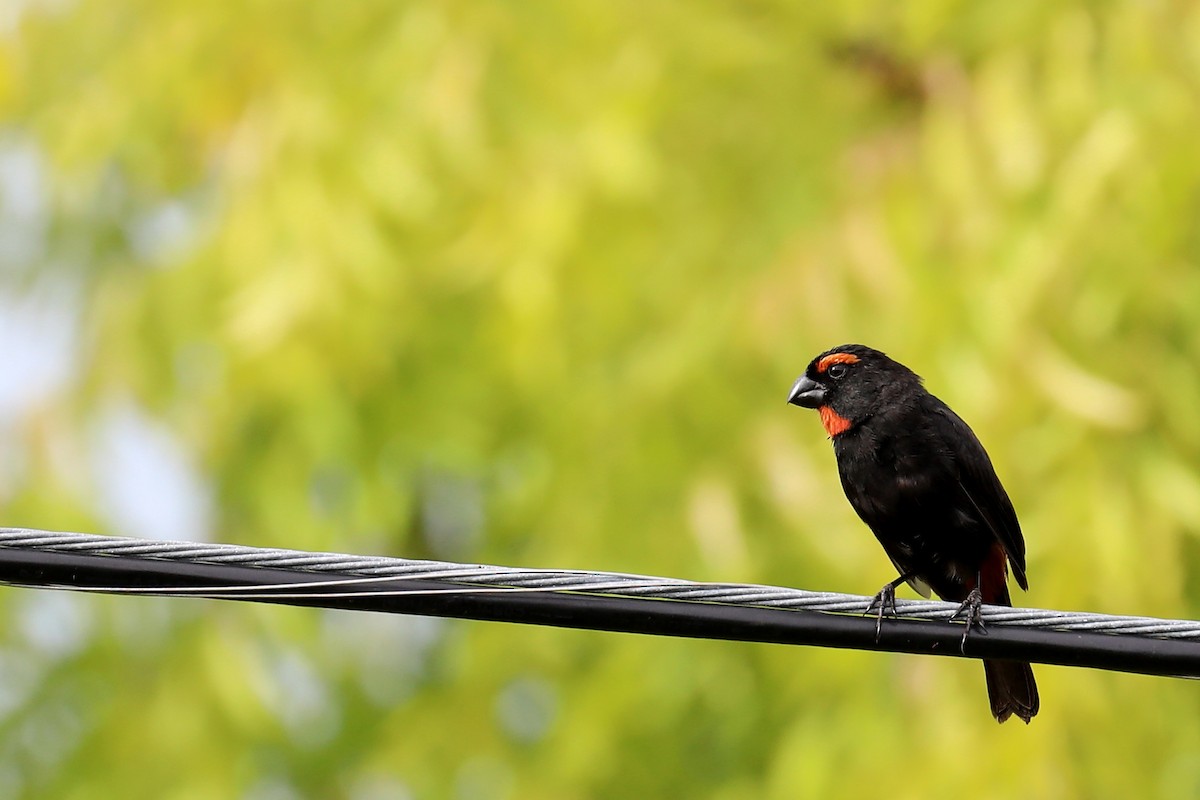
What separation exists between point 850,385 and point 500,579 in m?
2.29

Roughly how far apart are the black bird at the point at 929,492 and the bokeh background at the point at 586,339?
18.2 inches

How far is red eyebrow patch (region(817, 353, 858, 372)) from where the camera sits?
557 centimetres

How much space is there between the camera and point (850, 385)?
544 cm

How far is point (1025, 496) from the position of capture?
5.84m

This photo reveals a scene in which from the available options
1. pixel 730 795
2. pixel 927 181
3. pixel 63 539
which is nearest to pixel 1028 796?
pixel 730 795

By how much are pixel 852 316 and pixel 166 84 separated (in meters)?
3.70

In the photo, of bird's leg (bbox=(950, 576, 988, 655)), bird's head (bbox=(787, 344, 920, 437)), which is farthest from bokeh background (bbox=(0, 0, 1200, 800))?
bird's leg (bbox=(950, 576, 988, 655))

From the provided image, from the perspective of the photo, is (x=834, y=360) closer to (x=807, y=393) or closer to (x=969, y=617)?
(x=807, y=393)

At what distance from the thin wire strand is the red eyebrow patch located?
207 centimetres

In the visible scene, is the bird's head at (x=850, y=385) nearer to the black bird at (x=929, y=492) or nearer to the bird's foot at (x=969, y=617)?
the black bird at (x=929, y=492)

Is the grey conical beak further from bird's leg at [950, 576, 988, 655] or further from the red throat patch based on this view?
bird's leg at [950, 576, 988, 655]

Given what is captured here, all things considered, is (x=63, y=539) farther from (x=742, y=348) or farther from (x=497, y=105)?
(x=497, y=105)

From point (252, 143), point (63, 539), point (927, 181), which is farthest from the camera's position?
point (252, 143)

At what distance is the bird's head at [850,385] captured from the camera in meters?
5.33
